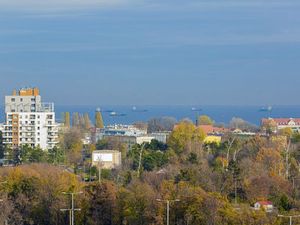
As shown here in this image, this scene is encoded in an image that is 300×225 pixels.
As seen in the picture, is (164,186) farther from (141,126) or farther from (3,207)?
(141,126)

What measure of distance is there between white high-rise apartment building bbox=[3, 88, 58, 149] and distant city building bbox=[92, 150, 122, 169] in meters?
4.40

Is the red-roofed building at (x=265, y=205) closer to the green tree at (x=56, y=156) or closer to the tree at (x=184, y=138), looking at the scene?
the tree at (x=184, y=138)

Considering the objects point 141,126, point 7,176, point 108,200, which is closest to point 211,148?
point 7,176

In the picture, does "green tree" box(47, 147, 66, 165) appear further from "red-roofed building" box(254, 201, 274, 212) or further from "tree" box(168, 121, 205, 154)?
"red-roofed building" box(254, 201, 274, 212)

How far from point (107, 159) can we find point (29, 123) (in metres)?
6.90

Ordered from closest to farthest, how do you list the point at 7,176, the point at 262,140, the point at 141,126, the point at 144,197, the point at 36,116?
1. the point at 144,197
2. the point at 7,176
3. the point at 262,140
4. the point at 36,116
5. the point at 141,126

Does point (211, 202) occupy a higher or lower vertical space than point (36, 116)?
lower

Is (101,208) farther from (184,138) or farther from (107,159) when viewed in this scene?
(184,138)

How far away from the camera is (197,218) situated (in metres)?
28.9

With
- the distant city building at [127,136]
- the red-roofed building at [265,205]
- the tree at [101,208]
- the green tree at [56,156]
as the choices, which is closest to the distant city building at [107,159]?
the green tree at [56,156]

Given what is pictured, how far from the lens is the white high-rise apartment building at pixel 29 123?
185 feet

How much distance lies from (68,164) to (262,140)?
10.6 m

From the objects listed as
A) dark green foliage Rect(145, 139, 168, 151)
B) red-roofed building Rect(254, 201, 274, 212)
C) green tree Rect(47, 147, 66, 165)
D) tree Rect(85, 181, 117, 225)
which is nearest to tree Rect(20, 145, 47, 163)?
green tree Rect(47, 147, 66, 165)

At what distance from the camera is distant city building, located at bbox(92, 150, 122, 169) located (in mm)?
51219
